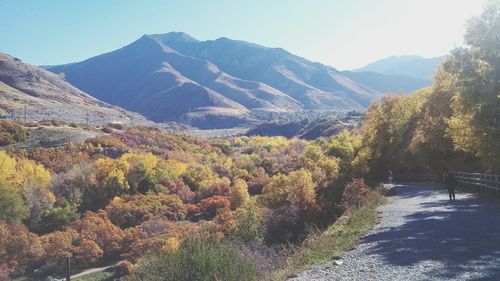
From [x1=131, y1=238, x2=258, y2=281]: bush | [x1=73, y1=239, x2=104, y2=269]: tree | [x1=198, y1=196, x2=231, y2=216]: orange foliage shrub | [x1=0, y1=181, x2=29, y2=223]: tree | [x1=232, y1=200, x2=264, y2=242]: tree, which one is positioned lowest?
[x1=73, y1=239, x2=104, y2=269]: tree

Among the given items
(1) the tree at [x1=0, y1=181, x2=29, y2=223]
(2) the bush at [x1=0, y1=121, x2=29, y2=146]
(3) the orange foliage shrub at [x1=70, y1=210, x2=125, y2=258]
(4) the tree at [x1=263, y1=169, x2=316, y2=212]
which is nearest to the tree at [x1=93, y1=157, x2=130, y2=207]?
(3) the orange foliage shrub at [x1=70, y1=210, x2=125, y2=258]

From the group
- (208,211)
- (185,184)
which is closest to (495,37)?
(208,211)

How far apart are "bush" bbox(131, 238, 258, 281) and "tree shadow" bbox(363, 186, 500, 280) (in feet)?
13.8

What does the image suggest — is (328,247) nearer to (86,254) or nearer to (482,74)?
(482,74)

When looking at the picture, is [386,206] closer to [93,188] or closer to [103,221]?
[103,221]

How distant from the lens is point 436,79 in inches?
1693

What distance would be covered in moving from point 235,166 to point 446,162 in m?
88.4

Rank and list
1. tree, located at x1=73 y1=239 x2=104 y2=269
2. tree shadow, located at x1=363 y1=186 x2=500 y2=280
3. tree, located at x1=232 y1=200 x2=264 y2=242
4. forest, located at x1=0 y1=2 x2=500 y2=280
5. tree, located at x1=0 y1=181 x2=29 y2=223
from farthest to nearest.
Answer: tree, located at x1=0 y1=181 x2=29 y2=223 → tree, located at x1=73 y1=239 x2=104 y2=269 → tree, located at x1=232 y1=200 x2=264 y2=242 → forest, located at x1=0 y1=2 x2=500 y2=280 → tree shadow, located at x1=363 y1=186 x2=500 y2=280

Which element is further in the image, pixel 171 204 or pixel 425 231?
pixel 171 204

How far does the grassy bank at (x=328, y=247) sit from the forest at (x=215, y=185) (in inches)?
36.9

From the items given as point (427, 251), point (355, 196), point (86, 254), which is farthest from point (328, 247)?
point (86, 254)

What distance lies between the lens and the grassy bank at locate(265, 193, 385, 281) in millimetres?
13401

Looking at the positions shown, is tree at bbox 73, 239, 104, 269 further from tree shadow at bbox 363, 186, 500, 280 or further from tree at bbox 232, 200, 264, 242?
tree shadow at bbox 363, 186, 500, 280

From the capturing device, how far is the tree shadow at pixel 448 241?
11.5 m
